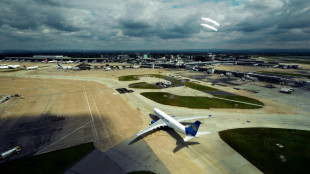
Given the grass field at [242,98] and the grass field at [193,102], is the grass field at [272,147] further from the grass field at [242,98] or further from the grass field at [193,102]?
the grass field at [242,98]

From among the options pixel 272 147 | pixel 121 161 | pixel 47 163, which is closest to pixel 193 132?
pixel 121 161

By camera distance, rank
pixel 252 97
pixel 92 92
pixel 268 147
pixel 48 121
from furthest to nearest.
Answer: pixel 92 92 → pixel 252 97 → pixel 48 121 → pixel 268 147

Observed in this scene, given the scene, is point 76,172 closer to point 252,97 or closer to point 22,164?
point 22,164

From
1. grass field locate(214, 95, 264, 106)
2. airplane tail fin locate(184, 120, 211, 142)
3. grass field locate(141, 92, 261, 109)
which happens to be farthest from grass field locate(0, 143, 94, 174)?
grass field locate(214, 95, 264, 106)

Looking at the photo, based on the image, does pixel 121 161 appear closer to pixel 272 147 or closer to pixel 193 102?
pixel 272 147

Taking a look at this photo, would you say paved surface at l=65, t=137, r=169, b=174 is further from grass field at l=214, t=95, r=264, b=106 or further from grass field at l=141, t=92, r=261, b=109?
grass field at l=214, t=95, r=264, b=106

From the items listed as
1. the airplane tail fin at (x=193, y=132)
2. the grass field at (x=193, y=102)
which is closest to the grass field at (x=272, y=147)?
the airplane tail fin at (x=193, y=132)

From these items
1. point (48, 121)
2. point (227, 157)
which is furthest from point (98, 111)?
point (227, 157)
